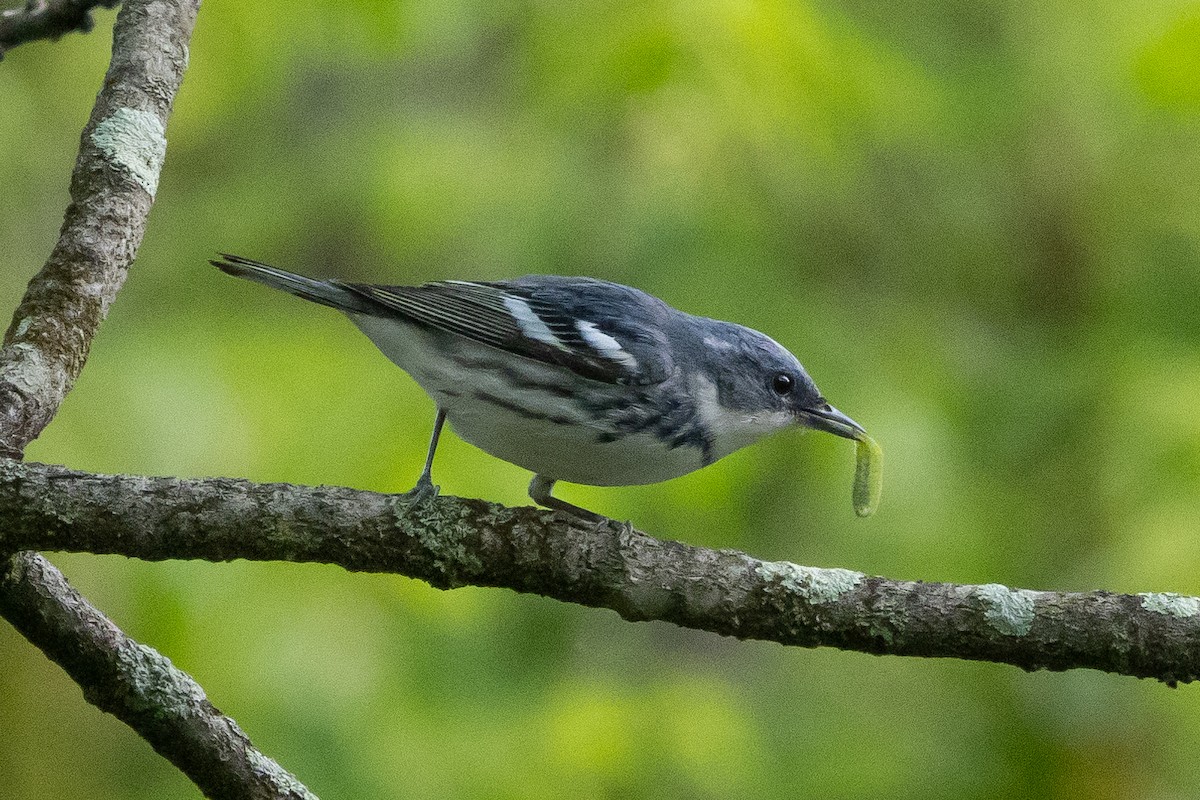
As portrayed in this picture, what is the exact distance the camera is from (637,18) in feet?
15.3

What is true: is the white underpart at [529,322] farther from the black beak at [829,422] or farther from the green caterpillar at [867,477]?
the green caterpillar at [867,477]

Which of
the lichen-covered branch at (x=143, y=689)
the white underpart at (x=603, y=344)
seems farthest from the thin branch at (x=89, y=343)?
the white underpart at (x=603, y=344)

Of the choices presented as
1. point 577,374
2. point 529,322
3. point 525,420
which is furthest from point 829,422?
point 525,420

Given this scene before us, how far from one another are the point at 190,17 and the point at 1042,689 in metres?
4.40

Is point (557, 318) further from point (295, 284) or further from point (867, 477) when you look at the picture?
point (867, 477)

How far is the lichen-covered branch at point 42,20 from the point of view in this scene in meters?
3.70

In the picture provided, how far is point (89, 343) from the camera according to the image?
3.06 metres

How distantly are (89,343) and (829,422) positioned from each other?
235 centimetres

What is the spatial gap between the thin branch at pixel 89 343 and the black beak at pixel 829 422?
2182 millimetres

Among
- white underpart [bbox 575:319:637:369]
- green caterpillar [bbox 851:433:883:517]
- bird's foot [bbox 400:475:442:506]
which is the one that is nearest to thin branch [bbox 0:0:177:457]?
bird's foot [bbox 400:475:442:506]

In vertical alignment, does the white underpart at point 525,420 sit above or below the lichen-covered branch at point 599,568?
above

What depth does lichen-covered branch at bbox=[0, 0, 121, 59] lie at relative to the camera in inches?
146

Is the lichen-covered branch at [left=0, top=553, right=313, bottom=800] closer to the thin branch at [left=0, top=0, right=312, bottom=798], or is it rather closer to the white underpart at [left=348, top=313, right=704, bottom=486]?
the thin branch at [left=0, top=0, right=312, bottom=798]

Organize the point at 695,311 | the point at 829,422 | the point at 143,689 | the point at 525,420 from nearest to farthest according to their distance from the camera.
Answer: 1. the point at 143,689
2. the point at 525,420
3. the point at 829,422
4. the point at 695,311
